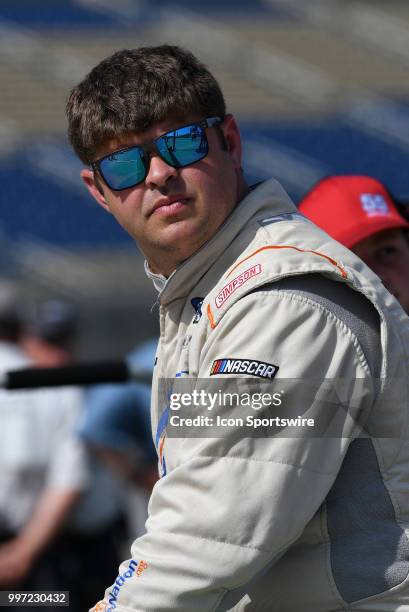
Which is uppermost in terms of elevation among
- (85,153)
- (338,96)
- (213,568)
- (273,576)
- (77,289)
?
(85,153)

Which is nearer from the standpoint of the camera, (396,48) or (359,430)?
(359,430)

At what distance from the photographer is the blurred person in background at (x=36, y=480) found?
15.1ft

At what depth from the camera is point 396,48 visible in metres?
16.0

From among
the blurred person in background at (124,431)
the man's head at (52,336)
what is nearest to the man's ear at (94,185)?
the blurred person in background at (124,431)

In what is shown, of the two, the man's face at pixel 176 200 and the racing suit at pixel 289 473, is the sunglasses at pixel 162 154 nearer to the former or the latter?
the man's face at pixel 176 200

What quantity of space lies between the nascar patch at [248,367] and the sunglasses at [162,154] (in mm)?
441

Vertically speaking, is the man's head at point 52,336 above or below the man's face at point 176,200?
below

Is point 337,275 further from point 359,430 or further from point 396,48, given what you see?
point 396,48

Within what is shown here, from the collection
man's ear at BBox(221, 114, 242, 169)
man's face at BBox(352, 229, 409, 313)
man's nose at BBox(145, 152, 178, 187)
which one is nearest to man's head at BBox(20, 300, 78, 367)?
man's face at BBox(352, 229, 409, 313)

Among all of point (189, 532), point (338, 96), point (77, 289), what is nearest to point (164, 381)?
point (189, 532)

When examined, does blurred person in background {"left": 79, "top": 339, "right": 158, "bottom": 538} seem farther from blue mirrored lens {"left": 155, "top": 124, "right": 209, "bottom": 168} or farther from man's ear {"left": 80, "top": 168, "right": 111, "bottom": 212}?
blue mirrored lens {"left": 155, "top": 124, "right": 209, "bottom": 168}

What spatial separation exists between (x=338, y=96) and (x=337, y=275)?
549 inches

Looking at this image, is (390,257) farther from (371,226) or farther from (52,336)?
(52,336)

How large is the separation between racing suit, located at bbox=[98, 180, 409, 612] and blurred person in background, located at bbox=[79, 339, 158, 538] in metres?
2.83
